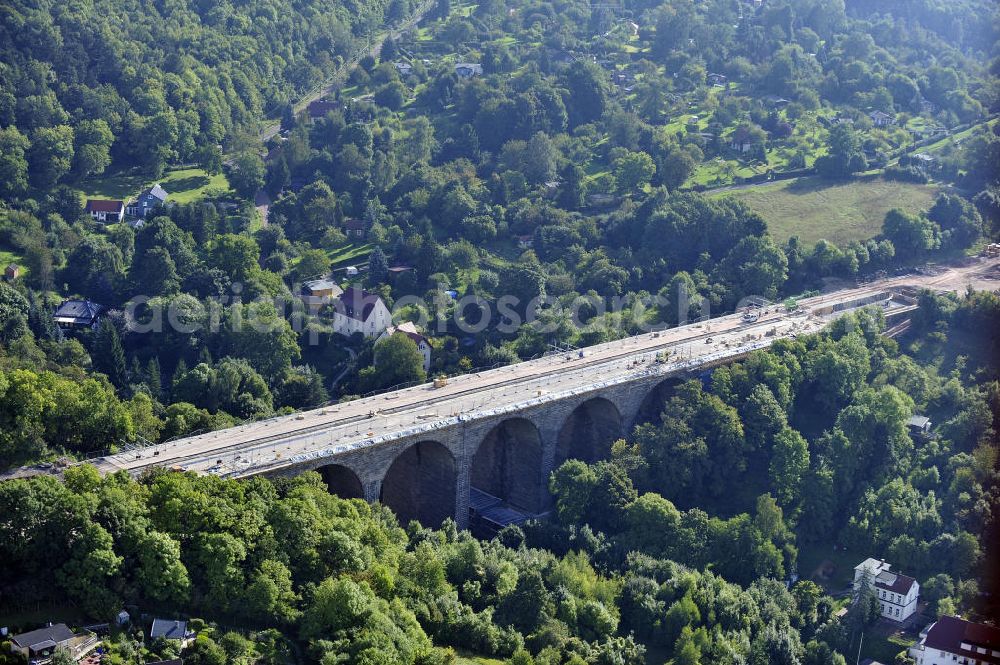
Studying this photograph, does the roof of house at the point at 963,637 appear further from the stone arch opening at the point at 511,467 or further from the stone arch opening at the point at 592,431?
the stone arch opening at the point at 511,467

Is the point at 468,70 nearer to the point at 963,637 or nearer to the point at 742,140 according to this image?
the point at 742,140

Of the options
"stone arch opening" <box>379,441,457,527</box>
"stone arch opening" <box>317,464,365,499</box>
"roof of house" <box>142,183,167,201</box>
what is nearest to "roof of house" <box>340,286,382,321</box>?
"stone arch opening" <box>379,441,457,527</box>

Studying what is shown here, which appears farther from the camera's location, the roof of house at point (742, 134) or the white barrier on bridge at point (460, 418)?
the roof of house at point (742, 134)

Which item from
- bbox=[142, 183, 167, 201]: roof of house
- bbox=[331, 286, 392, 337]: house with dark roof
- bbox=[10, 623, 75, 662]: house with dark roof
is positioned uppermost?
bbox=[142, 183, 167, 201]: roof of house

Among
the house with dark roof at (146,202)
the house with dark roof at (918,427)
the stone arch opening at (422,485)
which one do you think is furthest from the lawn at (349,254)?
the house with dark roof at (918,427)

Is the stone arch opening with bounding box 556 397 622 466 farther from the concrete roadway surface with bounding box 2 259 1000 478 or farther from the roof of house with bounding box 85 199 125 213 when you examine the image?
the roof of house with bounding box 85 199 125 213

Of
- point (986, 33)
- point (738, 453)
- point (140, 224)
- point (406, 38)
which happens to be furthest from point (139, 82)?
point (986, 33)

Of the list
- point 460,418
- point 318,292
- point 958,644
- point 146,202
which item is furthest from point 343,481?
point 146,202
